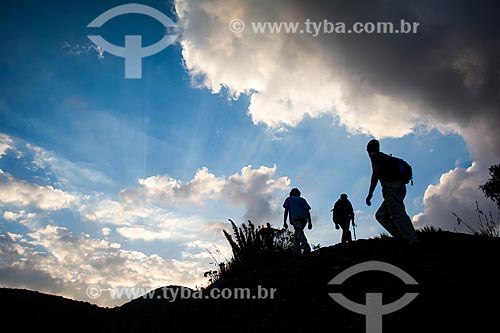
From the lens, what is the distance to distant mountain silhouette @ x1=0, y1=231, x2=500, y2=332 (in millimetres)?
3607

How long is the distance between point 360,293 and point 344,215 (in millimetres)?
7356

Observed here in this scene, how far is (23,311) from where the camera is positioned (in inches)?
343

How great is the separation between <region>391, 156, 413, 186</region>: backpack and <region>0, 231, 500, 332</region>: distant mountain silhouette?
3.70ft

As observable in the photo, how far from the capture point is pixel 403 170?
20.6 ft

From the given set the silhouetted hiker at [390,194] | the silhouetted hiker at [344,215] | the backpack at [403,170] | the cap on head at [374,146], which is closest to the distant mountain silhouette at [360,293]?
the silhouetted hiker at [390,194]

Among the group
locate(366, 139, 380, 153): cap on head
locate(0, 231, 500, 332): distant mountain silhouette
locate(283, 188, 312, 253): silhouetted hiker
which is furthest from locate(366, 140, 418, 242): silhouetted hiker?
locate(283, 188, 312, 253): silhouetted hiker

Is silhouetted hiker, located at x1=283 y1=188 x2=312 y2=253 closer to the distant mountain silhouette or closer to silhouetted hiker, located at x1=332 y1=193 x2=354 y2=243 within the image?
the distant mountain silhouette

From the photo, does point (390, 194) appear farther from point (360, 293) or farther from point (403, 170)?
point (360, 293)

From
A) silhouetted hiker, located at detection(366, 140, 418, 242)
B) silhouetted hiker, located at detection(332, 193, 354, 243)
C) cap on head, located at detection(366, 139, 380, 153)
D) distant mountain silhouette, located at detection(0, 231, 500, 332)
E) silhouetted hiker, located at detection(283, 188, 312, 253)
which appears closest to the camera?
distant mountain silhouette, located at detection(0, 231, 500, 332)

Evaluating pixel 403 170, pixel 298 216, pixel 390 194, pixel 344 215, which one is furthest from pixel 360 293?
pixel 344 215

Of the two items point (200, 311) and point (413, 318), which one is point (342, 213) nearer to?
point (200, 311)

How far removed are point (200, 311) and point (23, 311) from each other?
5880mm

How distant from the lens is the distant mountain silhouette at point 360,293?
3.61 m

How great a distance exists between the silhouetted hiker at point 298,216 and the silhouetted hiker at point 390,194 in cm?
299
